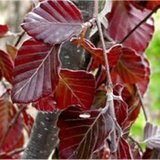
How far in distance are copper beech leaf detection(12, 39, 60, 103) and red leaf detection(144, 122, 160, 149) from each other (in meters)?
0.14

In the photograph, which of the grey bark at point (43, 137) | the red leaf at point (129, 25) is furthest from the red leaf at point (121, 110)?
the red leaf at point (129, 25)

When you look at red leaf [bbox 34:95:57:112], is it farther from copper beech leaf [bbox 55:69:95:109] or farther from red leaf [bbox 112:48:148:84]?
red leaf [bbox 112:48:148:84]

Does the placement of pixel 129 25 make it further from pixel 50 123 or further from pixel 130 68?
pixel 50 123

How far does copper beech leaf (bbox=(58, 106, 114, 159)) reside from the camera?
43 centimetres

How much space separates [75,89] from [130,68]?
0.47 ft

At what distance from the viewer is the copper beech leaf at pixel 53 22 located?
41 cm

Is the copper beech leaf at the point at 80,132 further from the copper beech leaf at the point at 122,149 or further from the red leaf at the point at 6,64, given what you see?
the red leaf at the point at 6,64

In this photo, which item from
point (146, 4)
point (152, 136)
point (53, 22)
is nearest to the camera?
point (53, 22)

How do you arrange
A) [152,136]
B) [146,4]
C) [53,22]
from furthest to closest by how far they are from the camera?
[146,4]
[152,136]
[53,22]

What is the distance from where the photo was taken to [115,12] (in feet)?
2.25

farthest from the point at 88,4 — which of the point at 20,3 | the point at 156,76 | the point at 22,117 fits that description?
the point at 20,3

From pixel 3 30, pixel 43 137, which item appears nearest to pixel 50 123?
pixel 43 137

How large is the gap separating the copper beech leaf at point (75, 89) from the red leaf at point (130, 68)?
128mm

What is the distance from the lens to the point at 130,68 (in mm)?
626
